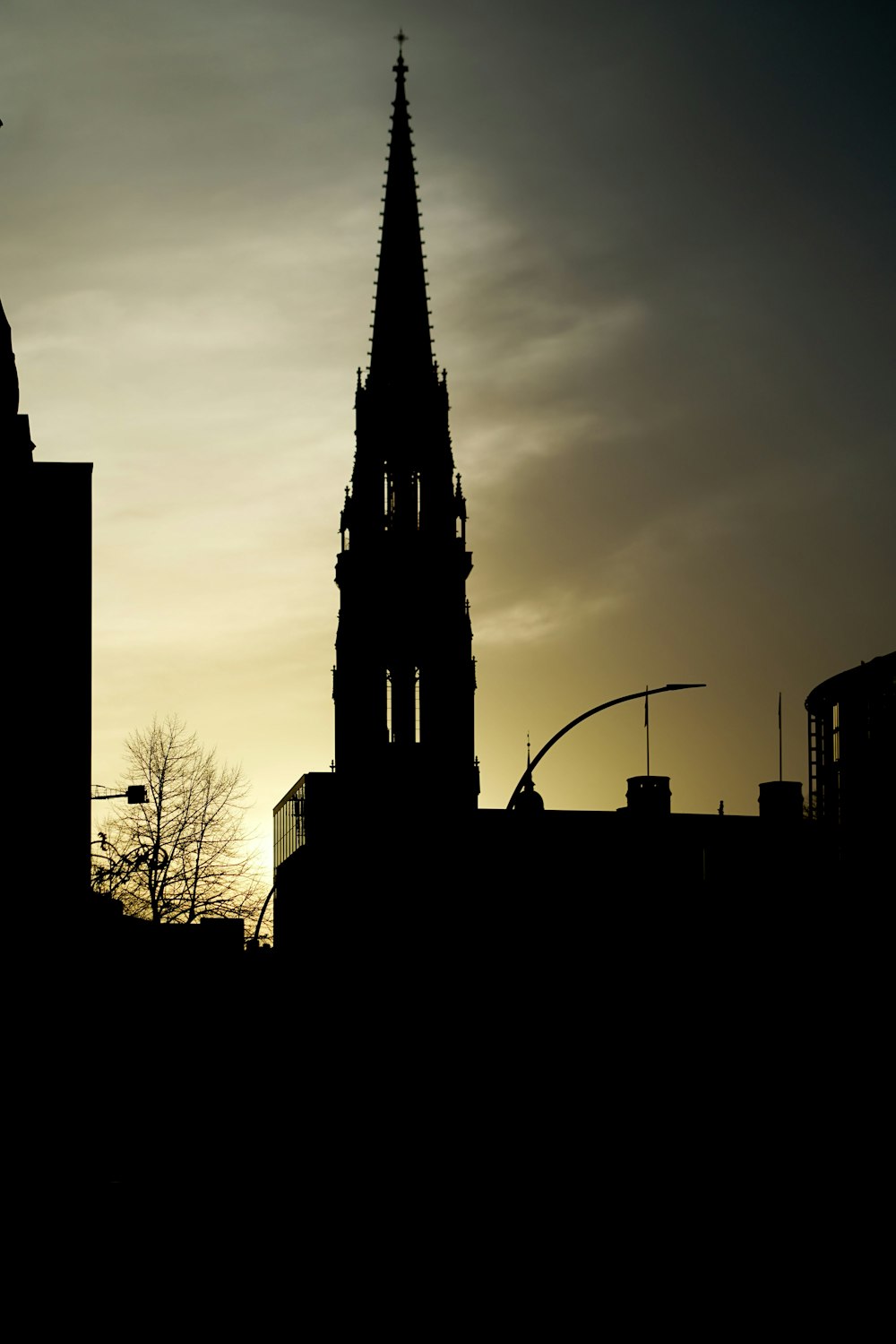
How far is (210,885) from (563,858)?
1720 centimetres

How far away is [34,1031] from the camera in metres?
30.1

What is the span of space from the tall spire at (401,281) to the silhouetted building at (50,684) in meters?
47.8

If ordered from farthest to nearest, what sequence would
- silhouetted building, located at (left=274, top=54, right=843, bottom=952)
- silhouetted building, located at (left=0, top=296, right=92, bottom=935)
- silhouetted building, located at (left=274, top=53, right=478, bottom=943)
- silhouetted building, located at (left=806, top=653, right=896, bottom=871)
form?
silhouetted building, located at (left=274, top=53, right=478, bottom=943)
silhouetted building, located at (left=274, top=54, right=843, bottom=952)
silhouetted building, located at (left=806, top=653, right=896, bottom=871)
silhouetted building, located at (left=0, top=296, right=92, bottom=935)

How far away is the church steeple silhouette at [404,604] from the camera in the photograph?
A: 79938mm

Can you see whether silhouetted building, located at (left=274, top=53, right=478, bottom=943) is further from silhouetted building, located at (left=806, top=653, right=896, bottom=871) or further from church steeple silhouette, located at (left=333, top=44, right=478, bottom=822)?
silhouetted building, located at (left=806, top=653, right=896, bottom=871)

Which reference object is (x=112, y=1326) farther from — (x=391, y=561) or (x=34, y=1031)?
(x=391, y=561)

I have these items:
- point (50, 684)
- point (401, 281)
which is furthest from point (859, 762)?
point (401, 281)

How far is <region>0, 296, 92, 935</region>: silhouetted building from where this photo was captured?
2983 cm

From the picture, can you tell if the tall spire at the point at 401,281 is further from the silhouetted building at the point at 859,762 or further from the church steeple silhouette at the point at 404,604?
the silhouetted building at the point at 859,762

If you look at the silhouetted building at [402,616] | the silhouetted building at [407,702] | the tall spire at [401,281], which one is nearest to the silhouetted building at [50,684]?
the silhouetted building at [407,702]

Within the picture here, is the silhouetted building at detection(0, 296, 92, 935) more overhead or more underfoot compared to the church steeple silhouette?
more underfoot

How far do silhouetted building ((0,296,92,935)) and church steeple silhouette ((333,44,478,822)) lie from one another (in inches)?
1626

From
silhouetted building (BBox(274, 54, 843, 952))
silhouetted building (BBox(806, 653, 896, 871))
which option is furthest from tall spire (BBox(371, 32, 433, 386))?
silhouetted building (BBox(806, 653, 896, 871))

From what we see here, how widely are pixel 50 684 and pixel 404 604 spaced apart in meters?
46.2
